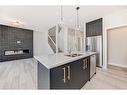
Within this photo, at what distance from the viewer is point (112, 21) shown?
4836mm

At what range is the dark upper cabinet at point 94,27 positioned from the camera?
5.44 metres

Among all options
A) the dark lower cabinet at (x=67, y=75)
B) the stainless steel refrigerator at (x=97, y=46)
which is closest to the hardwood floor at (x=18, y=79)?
the dark lower cabinet at (x=67, y=75)

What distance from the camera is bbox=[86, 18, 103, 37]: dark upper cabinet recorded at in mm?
5438

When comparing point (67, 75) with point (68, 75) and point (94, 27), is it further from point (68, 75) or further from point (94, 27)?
point (94, 27)

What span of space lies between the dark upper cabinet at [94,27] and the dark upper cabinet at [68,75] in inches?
120

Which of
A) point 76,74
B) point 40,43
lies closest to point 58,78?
point 76,74

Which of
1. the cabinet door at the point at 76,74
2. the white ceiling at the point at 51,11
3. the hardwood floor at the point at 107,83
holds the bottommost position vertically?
the hardwood floor at the point at 107,83

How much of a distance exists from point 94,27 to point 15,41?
5.95m

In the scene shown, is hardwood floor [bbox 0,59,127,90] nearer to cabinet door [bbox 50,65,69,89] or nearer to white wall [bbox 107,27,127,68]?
cabinet door [bbox 50,65,69,89]

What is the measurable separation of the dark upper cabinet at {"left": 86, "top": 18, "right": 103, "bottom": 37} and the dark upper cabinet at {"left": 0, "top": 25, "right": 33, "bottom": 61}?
5.28m

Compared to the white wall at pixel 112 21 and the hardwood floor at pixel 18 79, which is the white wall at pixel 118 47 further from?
the hardwood floor at pixel 18 79

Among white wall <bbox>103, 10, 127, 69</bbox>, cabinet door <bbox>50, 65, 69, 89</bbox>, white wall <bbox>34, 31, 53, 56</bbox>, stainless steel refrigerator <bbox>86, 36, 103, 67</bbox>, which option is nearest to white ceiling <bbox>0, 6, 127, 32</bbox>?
white wall <bbox>103, 10, 127, 69</bbox>
